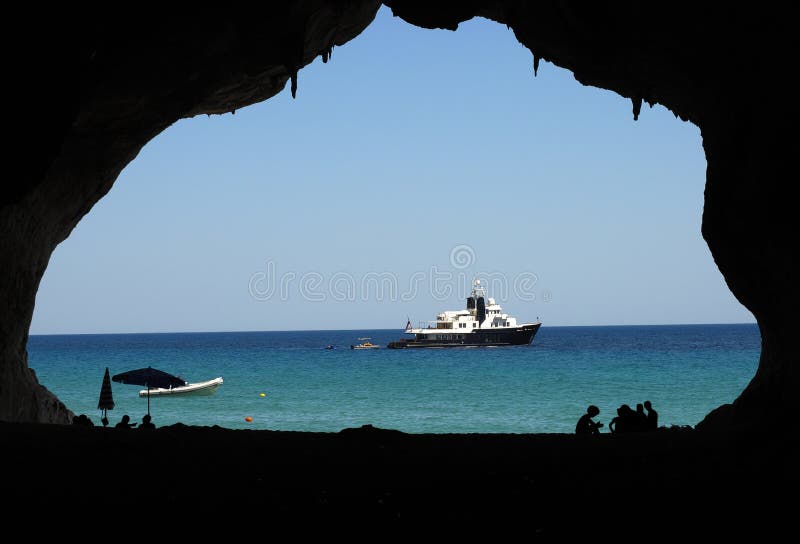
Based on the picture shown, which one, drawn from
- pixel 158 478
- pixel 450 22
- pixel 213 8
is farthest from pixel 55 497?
pixel 450 22

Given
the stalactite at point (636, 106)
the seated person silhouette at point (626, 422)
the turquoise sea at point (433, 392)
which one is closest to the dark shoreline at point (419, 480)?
the seated person silhouette at point (626, 422)

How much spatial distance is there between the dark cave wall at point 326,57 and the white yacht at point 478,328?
93336mm

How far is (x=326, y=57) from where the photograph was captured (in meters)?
16.2

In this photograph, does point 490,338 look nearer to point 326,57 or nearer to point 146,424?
point 146,424

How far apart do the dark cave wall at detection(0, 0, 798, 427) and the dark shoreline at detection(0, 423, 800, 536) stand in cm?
334

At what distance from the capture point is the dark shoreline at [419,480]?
24.9ft

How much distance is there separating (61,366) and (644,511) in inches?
3931

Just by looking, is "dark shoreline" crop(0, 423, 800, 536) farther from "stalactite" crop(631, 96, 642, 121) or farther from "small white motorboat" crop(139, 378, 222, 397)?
"small white motorboat" crop(139, 378, 222, 397)

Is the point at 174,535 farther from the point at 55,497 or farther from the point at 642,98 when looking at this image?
the point at 642,98

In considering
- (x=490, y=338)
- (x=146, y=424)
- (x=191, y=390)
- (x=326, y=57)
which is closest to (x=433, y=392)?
(x=191, y=390)

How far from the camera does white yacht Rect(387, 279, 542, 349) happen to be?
111 meters

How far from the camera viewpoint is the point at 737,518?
24.5 feet

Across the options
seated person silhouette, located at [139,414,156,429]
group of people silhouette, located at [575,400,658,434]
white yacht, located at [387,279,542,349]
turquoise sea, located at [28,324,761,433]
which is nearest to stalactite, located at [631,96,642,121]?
group of people silhouette, located at [575,400,658,434]

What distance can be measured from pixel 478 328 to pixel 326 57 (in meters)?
95.5
